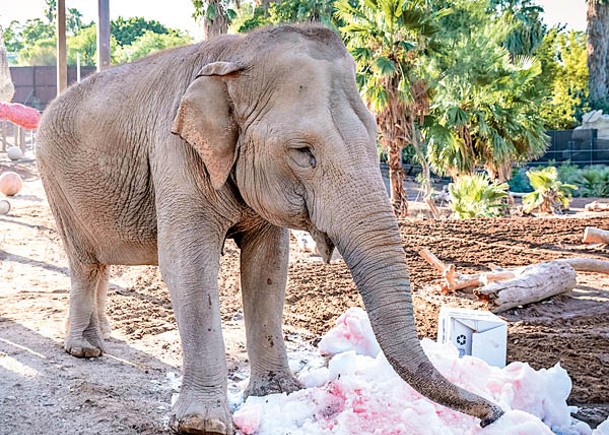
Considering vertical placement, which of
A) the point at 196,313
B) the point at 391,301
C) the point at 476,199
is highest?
the point at 391,301

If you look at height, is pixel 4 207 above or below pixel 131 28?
below

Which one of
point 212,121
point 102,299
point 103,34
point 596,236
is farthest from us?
point 103,34

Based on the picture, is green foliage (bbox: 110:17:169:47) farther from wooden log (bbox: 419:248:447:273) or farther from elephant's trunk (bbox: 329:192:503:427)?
elephant's trunk (bbox: 329:192:503:427)

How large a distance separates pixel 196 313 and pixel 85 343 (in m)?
1.91

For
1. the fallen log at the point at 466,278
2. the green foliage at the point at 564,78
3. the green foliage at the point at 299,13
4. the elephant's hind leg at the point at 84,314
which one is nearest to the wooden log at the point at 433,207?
the green foliage at the point at 299,13

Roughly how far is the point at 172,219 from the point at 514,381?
2.16 metres

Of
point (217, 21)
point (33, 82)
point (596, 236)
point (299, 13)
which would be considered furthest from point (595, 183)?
point (33, 82)

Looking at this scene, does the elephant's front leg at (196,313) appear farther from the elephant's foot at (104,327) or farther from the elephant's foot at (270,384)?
the elephant's foot at (104,327)

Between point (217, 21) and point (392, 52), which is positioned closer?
point (392, 52)

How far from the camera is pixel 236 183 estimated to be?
13.5ft

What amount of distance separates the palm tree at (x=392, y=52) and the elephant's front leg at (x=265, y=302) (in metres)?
13.6

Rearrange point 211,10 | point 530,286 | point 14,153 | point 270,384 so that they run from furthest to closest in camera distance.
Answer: point 211,10
point 14,153
point 530,286
point 270,384

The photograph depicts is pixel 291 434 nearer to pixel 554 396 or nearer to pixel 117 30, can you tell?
pixel 554 396

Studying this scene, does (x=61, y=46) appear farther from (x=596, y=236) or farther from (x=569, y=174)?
(x=569, y=174)
